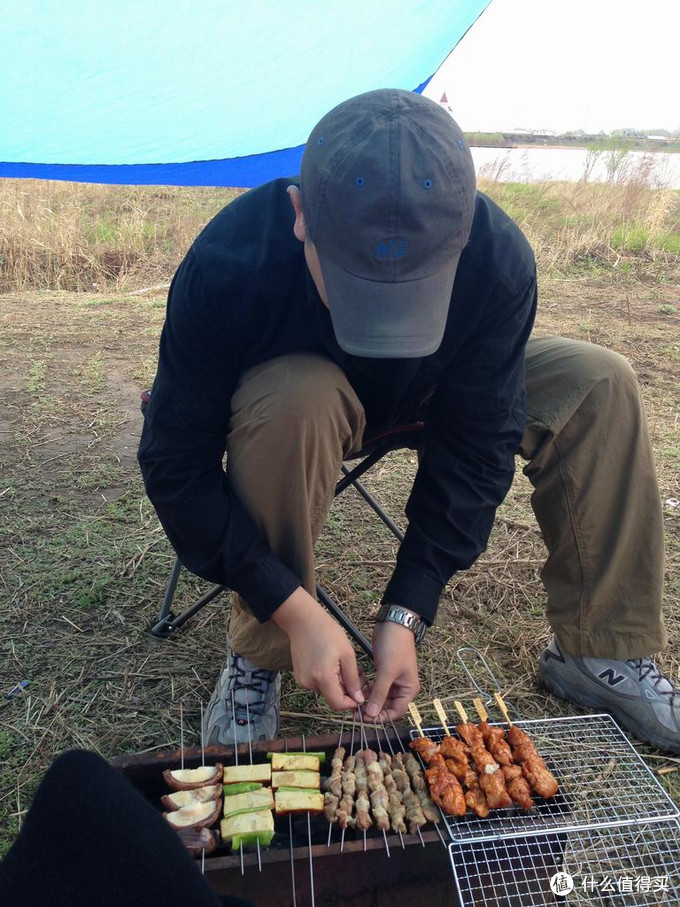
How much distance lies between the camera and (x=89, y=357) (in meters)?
5.13

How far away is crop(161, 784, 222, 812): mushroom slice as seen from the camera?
142cm

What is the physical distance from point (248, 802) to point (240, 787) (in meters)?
0.04

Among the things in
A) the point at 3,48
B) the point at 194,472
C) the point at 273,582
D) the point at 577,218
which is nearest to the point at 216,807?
the point at 273,582

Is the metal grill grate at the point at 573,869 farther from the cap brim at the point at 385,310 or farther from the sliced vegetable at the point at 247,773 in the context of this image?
the cap brim at the point at 385,310

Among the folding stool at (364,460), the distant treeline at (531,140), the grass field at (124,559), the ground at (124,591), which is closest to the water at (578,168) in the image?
the distant treeline at (531,140)

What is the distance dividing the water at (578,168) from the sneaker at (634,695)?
9260mm

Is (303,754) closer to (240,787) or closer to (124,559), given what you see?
(240,787)

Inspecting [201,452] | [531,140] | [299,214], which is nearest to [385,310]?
[299,214]

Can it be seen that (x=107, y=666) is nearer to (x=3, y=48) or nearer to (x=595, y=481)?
(x=595, y=481)

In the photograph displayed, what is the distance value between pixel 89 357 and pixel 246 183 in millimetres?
2289

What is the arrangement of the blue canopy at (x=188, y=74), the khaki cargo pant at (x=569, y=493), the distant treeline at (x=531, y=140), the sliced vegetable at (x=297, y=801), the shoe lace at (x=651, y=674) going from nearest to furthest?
1. the sliced vegetable at (x=297, y=801)
2. the khaki cargo pant at (x=569, y=493)
3. the shoe lace at (x=651, y=674)
4. the blue canopy at (x=188, y=74)
5. the distant treeline at (x=531, y=140)

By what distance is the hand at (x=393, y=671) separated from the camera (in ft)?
5.39

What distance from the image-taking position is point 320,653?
62.0 inches

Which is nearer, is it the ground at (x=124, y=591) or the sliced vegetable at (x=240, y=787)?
the sliced vegetable at (x=240, y=787)
